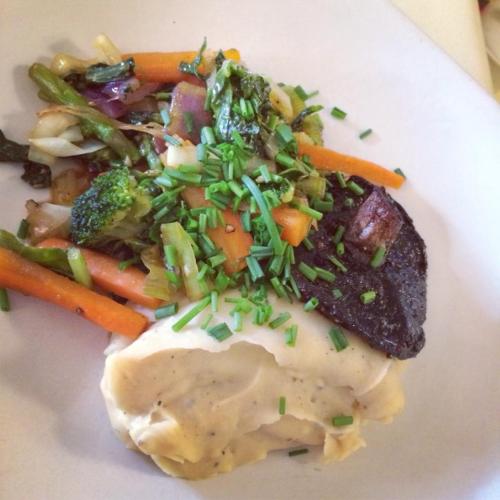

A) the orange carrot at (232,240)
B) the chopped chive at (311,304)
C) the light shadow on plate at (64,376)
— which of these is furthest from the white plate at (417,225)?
the chopped chive at (311,304)

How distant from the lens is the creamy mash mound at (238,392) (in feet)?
7.47

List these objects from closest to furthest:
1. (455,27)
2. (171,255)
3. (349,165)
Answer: (171,255)
(349,165)
(455,27)

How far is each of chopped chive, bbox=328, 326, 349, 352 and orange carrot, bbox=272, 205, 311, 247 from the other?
0.38 m

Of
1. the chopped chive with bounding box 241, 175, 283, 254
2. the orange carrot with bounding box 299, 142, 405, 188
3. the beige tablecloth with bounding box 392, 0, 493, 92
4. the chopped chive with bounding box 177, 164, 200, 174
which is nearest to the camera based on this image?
the chopped chive with bounding box 241, 175, 283, 254

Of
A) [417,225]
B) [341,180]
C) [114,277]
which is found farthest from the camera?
[417,225]

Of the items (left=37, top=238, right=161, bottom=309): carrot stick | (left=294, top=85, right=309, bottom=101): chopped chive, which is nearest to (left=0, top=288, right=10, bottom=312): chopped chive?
(left=37, top=238, right=161, bottom=309): carrot stick

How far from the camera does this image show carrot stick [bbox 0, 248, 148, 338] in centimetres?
235

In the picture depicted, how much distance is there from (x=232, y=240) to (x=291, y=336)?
438 mm

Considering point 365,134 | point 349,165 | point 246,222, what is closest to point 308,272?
point 246,222

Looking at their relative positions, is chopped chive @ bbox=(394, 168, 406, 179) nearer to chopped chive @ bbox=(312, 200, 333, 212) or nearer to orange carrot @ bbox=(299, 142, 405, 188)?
orange carrot @ bbox=(299, 142, 405, 188)

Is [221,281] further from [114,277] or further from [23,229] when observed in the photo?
[23,229]

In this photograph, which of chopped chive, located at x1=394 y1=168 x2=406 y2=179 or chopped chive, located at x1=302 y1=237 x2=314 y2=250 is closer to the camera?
chopped chive, located at x1=302 y1=237 x2=314 y2=250

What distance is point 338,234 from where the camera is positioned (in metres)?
2.60

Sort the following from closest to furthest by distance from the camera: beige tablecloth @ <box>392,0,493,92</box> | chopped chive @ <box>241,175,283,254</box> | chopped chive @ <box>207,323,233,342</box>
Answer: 1. chopped chive @ <box>207,323,233,342</box>
2. chopped chive @ <box>241,175,283,254</box>
3. beige tablecloth @ <box>392,0,493,92</box>
